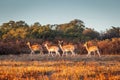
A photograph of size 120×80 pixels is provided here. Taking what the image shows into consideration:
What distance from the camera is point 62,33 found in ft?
173

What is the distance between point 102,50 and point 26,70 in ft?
57.8

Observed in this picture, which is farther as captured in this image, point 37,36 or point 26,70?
point 37,36

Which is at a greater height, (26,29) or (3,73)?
(26,29)

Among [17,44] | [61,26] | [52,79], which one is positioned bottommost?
[52,79]

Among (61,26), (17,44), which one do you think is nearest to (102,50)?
(17,44)

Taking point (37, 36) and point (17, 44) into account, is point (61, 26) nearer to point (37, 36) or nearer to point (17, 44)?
point (37, 36)

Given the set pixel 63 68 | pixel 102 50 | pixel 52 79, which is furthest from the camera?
pixel 102 50

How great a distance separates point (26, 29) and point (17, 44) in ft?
39.8

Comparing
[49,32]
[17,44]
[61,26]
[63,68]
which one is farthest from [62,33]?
[63,68]

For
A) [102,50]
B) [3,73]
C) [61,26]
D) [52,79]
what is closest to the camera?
[52,79]

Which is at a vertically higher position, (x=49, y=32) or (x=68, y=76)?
(x=49, y=32)

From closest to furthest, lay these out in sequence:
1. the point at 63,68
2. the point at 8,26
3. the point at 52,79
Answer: the point at 52,79, the point at 63,68, the point at 8,26

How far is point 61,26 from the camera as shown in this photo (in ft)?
198

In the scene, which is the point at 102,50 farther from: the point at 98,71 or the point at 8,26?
the point at 8,26
